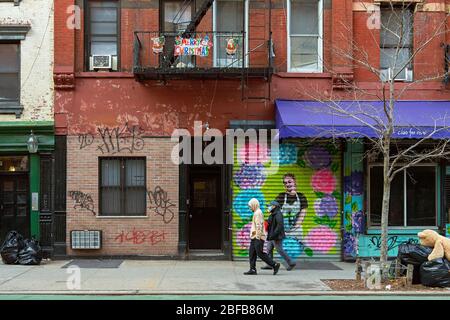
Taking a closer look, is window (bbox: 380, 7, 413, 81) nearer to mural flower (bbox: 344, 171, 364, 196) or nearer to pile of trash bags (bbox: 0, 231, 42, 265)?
mural flower (bbox: 344, 171, 364, 196)

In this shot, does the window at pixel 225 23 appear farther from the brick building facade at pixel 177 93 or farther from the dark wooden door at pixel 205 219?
the dark wooden door at pixel 205 219

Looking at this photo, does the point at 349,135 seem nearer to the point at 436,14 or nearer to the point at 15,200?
the point at 436,14

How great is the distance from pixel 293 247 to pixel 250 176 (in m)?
2.27

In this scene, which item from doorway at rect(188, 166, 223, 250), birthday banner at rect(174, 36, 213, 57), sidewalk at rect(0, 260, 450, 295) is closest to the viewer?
sidewalk at rect(0, 260, 450, 295)

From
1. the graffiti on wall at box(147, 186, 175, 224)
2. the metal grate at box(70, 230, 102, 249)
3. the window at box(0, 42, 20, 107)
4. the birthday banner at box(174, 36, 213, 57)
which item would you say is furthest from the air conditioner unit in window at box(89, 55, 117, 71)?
the metal grate at box(70, 230, 102, 249)

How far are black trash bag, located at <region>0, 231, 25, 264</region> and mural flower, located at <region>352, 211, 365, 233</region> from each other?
28.8 ft

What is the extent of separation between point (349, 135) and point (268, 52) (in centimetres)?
322

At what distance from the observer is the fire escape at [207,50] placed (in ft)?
50.0

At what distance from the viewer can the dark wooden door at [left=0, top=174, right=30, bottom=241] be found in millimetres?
16219

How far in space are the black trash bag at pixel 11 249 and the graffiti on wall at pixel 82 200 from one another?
67.8 inches

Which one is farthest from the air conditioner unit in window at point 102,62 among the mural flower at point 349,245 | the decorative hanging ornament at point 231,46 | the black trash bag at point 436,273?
the black trash bag at point 436,273

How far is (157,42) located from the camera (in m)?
15.4

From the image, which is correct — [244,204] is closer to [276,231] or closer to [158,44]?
[276,231]

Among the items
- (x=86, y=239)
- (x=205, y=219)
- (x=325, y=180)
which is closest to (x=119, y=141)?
(x=86, y=239)
